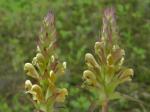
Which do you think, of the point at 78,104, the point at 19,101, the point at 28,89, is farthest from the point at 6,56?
the point at 28,89

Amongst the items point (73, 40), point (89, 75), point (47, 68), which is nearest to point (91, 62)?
point (89, 75)

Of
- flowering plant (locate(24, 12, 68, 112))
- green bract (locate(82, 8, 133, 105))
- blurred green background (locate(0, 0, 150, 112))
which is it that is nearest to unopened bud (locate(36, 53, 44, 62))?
flowering plant (locate(24, 12, 68, 112))

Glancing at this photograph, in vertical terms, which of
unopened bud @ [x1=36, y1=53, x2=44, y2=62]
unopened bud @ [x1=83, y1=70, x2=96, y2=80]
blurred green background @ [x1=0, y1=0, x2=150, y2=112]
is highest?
blurred green background @ [x1=0, y1=0, x2=150, y2=112]

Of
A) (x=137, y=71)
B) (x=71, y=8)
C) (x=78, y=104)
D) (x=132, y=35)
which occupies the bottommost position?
(x=78, y=104)

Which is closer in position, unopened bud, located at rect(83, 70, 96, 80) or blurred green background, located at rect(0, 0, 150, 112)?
unopened bud, located at rect(83, 70, 96, 80)

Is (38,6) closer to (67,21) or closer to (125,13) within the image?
(67,21)

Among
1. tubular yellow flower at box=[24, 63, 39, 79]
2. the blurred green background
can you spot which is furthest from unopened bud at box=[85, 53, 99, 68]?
the blurred green background

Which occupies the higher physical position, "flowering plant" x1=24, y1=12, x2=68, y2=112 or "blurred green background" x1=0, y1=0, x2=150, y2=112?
"blurred green background" x1=0, y1=0, x2=150, y2=112

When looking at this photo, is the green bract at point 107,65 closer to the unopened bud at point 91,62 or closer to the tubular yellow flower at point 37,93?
the unopened bud at point 91,62

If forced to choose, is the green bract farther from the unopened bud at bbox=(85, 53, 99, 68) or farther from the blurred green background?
the blurred green background

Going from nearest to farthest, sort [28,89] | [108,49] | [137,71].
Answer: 1. [108,49]
2. [28,89]
3. [137,71]
